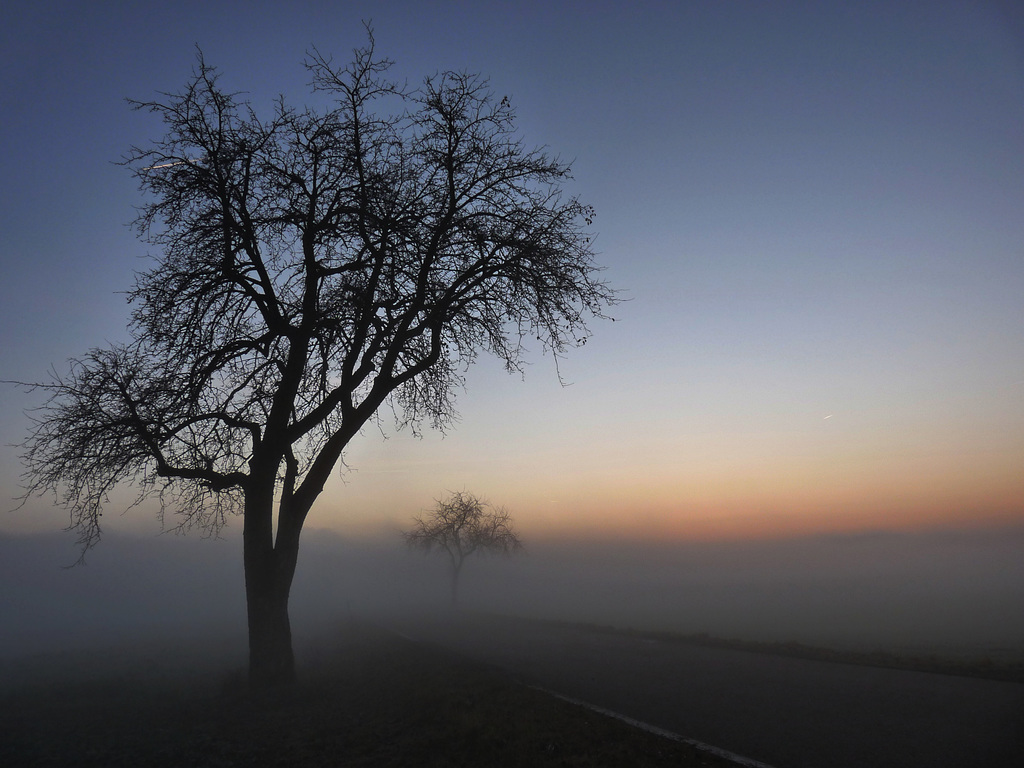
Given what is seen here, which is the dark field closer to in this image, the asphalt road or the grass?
the asphalt road

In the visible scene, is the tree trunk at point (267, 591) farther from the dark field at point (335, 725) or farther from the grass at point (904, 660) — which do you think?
the grass at point (904, 660)

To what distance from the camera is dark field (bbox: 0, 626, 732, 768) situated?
658 centimetres

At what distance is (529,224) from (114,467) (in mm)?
9860

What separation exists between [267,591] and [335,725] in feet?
12.7

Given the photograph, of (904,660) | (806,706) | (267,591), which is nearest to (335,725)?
(267,591)

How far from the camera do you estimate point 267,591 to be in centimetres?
1178

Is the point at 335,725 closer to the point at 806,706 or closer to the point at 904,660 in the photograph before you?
the point at 806,706

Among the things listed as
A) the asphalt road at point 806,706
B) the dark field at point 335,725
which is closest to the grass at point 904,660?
the asphalt road at point 806,706

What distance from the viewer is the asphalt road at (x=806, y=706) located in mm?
5809

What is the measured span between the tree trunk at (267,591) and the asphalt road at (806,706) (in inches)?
185

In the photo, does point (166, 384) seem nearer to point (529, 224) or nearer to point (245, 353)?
point (245, 353)

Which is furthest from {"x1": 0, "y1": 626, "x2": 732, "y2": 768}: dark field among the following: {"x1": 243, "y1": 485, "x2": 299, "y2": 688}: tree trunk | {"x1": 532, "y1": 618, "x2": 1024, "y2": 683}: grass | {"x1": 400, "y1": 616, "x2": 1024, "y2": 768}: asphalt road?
{"x1": 532, "y1": 618, "x2": 1024, "y2": 683}: grass

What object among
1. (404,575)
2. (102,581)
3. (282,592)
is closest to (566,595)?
(404,575)

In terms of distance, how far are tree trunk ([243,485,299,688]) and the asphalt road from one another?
4699 millimetres
